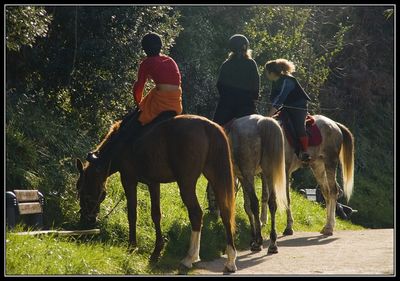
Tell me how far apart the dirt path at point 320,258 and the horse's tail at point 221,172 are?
835 mm

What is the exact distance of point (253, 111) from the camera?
44.3ft

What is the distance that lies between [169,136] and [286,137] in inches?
192

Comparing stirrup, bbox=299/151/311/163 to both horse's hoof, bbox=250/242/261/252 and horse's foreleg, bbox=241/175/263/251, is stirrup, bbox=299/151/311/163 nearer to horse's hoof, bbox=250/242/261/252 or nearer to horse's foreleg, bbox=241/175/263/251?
horse's foreleg, bbox=241/175/263/251

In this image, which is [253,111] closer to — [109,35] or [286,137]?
[286,137]

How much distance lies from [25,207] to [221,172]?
2.70 meters

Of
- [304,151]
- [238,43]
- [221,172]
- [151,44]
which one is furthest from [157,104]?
[304,151]

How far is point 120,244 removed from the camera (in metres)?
11.3

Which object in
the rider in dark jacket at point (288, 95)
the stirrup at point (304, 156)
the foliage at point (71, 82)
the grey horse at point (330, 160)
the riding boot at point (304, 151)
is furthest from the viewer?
the grey horse at point (330, 160)

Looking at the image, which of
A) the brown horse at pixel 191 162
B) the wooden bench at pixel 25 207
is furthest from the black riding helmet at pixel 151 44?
the wooden bench at pixel 25 207

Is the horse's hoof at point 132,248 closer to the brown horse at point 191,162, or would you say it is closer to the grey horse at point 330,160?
the brown horse at point 191,162

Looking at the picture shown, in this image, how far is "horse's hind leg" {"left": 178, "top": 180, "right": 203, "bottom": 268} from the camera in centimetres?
1030

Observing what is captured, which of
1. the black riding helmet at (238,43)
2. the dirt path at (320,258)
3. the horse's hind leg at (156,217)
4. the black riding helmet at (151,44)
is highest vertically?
the black riding helmet at (238,43)

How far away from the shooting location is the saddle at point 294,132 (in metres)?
14.8

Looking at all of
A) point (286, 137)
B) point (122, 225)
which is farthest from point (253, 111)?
point (122, 225)
